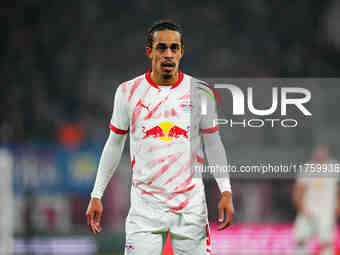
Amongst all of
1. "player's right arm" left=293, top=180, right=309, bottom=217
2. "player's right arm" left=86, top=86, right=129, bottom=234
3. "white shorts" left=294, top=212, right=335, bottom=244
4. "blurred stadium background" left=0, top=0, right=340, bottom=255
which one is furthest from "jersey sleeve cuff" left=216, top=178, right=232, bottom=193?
"blurred stadium background" left=0, top=0, right=340, bottom=255

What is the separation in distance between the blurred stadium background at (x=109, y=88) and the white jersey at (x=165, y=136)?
23.1ft

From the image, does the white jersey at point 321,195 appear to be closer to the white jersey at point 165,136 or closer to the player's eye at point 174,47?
the white jersey at point 165,136

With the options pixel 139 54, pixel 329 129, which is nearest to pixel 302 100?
pixel 329 129

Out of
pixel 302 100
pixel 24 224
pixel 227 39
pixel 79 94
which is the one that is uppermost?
pixel 227 39

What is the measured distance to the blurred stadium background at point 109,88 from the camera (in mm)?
12016

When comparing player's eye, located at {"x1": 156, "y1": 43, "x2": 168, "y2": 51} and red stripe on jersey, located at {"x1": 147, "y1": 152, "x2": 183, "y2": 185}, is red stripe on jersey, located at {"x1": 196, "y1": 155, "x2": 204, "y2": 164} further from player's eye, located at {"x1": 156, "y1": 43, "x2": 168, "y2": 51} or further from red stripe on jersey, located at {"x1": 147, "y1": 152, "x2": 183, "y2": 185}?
player's eye, located at {"x1": 156, "y1": 43, "x2": 168, "y2": 51}

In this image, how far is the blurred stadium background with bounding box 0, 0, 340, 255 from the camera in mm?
12016

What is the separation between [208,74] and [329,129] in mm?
3415

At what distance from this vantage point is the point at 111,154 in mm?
4543

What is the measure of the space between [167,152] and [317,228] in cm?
676

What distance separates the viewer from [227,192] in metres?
4.42

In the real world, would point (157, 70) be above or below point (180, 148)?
above

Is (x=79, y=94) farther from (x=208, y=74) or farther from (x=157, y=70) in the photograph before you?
(x=157, y=70)

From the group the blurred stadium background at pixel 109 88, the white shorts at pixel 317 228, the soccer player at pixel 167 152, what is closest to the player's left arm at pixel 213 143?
the soccer player at pixel 167 152
